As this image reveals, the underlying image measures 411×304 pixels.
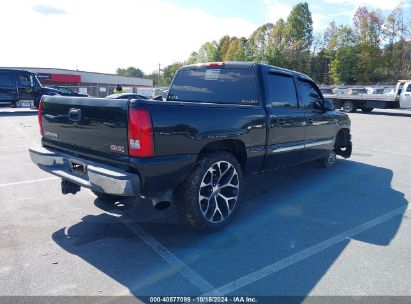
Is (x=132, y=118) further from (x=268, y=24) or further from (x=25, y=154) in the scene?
(x=268, y=24)

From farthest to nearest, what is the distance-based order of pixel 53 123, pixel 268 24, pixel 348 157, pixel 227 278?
pixel 268 24, pixel 348 157, pixel 53 123, pixel 227 278

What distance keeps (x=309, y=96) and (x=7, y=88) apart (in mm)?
18273

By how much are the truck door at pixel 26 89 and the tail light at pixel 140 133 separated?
18.8 meters

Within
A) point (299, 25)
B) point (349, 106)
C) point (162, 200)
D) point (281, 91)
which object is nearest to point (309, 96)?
point (281, 91)

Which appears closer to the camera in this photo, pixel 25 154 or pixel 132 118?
pixel 132 118

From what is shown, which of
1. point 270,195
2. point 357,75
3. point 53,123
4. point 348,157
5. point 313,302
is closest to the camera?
point 313,302

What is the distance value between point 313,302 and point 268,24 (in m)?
82.2

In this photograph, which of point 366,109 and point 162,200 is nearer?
point 162,200

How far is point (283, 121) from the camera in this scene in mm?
4859

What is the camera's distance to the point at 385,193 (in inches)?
216

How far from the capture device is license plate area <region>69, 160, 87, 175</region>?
366cm

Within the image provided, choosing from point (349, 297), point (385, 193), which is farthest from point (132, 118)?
point (385, 193)

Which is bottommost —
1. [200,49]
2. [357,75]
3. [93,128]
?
[93,128]

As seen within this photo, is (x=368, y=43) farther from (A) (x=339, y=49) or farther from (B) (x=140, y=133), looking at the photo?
(B) (x=140, y=133)
